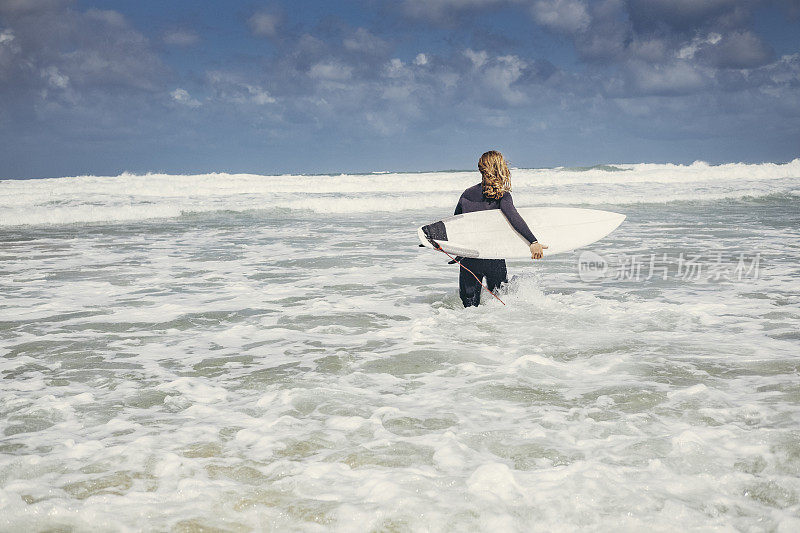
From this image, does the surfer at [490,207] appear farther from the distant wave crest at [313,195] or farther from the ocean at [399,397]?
the distant wave crest at [313,195]

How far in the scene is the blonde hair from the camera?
5.78 meters

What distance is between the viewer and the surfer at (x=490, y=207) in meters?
5.80

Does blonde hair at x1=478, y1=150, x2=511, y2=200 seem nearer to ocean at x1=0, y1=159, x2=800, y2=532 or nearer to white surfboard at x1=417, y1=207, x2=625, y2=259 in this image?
white surfboard at x1=417, y1=207, x2=625, y2=259

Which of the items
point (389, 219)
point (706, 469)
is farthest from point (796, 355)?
A: point (389, 219)

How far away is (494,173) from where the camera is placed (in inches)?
229

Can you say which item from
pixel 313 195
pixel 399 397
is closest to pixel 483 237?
pixel 399 397

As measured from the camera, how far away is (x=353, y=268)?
887cm

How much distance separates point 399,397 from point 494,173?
Answer: 2712mm

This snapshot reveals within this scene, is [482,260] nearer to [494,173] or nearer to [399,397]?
[494,173]

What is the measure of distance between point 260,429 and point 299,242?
8.91 meters

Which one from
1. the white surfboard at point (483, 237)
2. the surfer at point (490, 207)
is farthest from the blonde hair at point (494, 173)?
the white surfboard at point (483, 237)

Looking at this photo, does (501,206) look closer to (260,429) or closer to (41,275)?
(260,429)

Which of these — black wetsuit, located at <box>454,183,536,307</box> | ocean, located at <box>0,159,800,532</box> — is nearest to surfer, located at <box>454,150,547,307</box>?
black wetsuit, located at <box>454,183,536,307</box>

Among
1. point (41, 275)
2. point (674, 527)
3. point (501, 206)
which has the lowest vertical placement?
point (674, 527)
